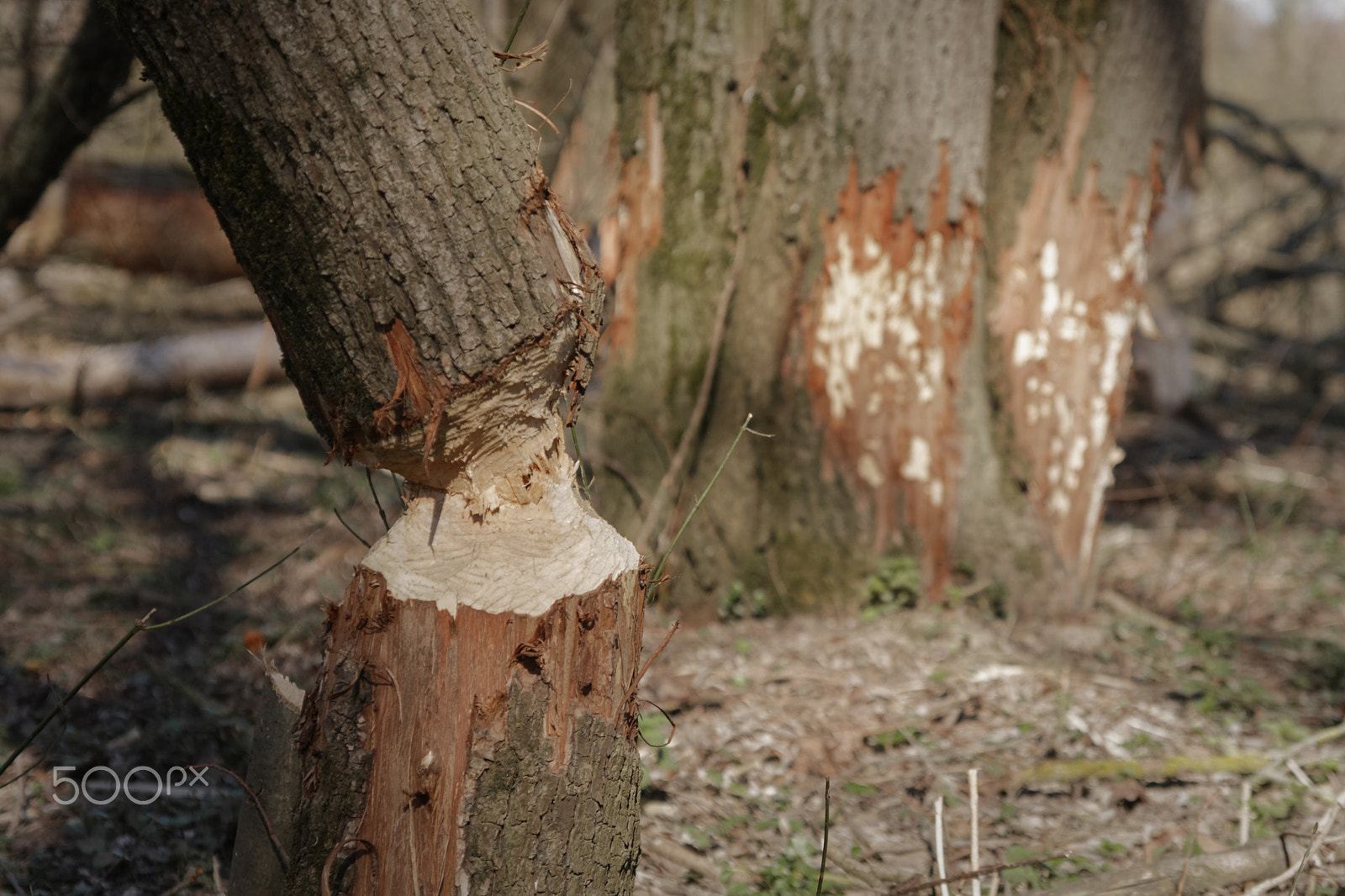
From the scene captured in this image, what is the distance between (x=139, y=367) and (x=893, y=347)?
5323 mm

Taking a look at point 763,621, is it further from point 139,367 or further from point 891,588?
point 139,367

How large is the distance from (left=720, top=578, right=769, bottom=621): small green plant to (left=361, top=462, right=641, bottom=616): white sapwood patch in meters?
1.80

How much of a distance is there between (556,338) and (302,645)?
7.58ft

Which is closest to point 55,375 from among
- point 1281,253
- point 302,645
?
point 302,645

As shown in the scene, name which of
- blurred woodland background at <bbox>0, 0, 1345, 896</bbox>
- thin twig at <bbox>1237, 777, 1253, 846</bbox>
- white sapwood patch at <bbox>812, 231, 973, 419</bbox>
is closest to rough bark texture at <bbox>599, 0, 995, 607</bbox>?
white sapwood patch at <bbox>812, 231, 973, 419</bbox>

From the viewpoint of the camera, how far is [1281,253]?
7855mm

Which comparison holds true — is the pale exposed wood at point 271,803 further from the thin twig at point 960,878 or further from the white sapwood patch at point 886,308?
the white sapwood patch at point 886,308

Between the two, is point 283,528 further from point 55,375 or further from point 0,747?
point 55,375

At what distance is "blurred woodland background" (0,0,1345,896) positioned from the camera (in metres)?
2.34

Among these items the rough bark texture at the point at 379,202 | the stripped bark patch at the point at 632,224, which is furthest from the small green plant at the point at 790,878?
the stripped bark patch at the point at 632,224

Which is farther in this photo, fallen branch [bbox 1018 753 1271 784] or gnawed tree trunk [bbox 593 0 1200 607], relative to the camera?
gnawed tree trunk [bbox 593 0 1200 607]

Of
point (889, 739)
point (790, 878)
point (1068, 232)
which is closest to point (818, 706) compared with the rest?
point (889, 739)

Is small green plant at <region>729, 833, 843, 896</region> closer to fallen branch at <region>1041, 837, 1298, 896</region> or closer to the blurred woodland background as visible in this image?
the blurred woodland background

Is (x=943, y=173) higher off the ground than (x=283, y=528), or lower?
higher
